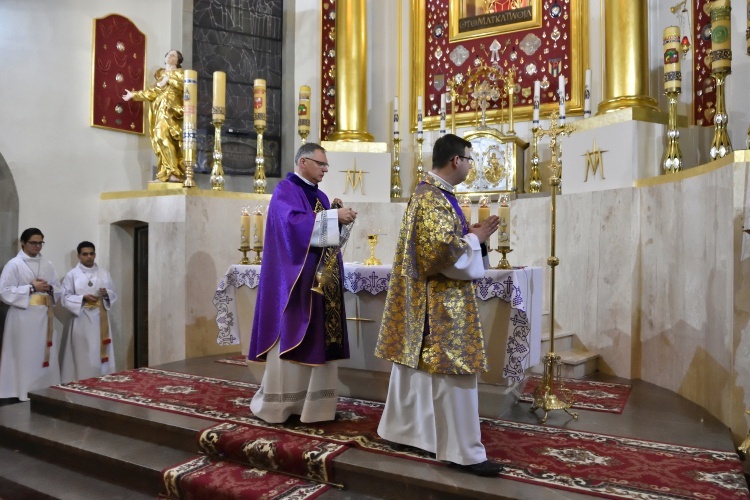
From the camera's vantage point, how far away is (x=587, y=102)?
6.84m

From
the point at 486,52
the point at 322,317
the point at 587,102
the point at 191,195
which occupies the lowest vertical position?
the point at 322,317

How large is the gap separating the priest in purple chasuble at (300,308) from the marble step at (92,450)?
689mm

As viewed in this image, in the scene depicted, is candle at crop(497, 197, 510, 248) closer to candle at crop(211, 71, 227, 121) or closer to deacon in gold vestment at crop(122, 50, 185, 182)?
candle at crop(211, 71, 227, 121)

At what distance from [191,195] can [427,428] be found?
4243 millimetres

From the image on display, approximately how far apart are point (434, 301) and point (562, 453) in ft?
3.62

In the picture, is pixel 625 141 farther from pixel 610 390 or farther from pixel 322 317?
pixel 322 317

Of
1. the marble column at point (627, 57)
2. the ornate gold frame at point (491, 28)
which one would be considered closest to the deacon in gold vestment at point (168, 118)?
the ornate gold frame at point (491, 28)

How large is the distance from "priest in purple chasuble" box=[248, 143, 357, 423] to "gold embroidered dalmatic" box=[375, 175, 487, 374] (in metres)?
0.71

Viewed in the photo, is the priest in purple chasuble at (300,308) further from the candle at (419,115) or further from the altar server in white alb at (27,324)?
the candle at (419,115)

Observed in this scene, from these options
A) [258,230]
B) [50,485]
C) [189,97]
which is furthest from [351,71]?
[50,485]

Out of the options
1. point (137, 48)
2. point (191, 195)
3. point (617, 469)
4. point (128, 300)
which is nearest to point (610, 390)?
point (617, 469)

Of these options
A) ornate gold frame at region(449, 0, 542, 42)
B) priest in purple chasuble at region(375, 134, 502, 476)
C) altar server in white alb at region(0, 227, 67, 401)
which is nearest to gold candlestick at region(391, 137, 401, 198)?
ornate gold frame at region(449, 0, 542, 42)

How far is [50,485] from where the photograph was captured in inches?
152

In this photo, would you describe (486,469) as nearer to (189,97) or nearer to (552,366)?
(552,366)
